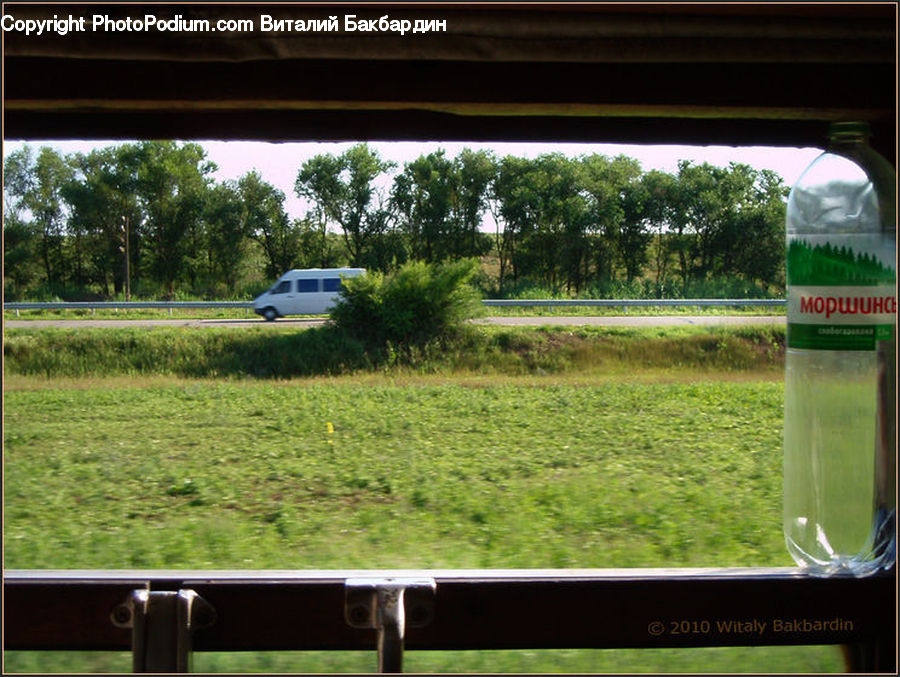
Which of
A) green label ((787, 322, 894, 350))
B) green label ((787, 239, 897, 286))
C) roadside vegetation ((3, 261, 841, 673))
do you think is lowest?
Result: roadside vegetation ((3, 261, 841, 673))

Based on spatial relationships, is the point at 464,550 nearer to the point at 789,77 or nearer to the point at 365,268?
the point at 365,268

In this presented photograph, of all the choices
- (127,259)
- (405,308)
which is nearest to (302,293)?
(405,308)

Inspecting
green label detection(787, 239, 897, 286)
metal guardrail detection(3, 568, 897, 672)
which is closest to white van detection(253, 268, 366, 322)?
metal guardrail detection(3, 568, 897, 672)

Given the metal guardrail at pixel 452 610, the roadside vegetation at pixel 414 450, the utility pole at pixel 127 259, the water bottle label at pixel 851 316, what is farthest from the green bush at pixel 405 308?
the water bottle label at pixel 851 316

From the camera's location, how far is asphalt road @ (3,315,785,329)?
236 centimetres

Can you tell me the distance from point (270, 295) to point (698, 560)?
1280 millimetres

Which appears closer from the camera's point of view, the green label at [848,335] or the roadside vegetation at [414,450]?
the green label at [848,335]

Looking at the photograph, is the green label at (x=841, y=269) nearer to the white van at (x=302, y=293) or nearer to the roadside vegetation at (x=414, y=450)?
the roadside vegetation at (x=414, y=450)

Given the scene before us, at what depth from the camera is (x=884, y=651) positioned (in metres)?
1.88

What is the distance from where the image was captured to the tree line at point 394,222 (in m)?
2.20

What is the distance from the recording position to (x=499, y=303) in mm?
2365

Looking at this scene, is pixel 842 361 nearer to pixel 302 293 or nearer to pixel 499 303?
pixel 499 303

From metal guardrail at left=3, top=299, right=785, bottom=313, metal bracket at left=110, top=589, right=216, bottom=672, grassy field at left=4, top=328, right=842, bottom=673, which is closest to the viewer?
metal bracket at left=110, top=589, right=216, bottom=672

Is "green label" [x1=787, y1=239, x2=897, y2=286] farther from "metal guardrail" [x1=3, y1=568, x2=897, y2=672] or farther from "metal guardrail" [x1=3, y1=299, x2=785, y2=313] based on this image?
"metal guardrail" [x1=3, y1=568, x2=897, y2=672]
